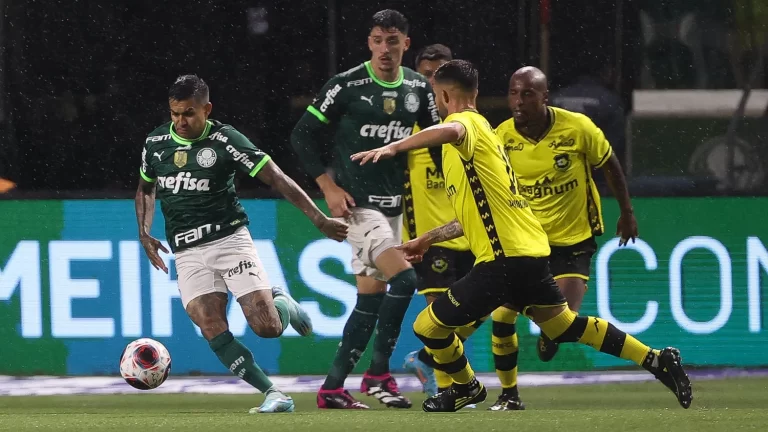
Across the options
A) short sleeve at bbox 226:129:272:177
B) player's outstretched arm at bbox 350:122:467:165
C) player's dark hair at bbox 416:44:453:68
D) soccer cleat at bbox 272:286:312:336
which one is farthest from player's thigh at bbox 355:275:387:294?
player's outstretched arm at bbox 350:122:467:165

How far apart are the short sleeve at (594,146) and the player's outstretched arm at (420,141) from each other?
5.24 ft

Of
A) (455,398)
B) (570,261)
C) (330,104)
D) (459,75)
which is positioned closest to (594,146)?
(570,261)

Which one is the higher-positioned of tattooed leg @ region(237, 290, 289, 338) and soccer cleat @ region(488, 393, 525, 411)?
tattooed leg @ region(237, 290, 289, 338)

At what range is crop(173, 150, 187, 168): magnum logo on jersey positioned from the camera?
8.00 metres

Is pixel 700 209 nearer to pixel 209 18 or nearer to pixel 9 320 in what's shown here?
pixel 209 18

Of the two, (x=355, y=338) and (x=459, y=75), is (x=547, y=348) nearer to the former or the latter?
(x=355, y=338)

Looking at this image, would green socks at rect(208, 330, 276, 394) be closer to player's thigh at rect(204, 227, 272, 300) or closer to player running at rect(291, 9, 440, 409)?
player's thigh at rect(204, 227, 272, 300)

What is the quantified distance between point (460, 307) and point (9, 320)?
422 cm

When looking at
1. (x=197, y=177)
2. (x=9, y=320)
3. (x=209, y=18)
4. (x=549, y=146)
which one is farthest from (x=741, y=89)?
(x=9, y=320)

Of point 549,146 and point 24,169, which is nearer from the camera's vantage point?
point 549,146

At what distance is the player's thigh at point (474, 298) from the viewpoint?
715 centimetres

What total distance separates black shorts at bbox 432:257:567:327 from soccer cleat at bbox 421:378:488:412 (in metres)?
0.46

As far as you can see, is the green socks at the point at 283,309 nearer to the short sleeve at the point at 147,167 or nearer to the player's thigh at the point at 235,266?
the player's thigh at the point at 235,266

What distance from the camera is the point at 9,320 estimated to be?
33.7ft
